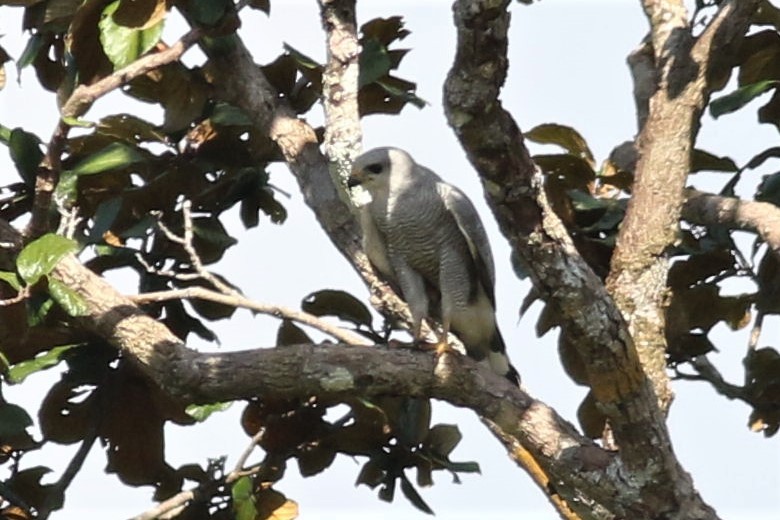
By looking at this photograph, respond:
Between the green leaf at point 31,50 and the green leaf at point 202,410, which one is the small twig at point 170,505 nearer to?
the green leaf at point 202,410

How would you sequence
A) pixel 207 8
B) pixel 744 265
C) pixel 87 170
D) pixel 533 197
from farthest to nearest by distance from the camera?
pixel 744 265 → pixel 87 170 → pixel 207 8 → pixel 533 197

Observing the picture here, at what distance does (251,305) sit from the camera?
3.27 m

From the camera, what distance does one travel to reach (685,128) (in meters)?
3.22

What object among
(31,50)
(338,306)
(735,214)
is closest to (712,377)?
(735,214)

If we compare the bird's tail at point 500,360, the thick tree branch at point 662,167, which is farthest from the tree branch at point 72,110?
the bird's tail at point 500,360

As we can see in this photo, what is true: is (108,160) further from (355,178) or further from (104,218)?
(355,178)

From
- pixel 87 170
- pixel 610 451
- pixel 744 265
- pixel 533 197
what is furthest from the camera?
pixel 744 265

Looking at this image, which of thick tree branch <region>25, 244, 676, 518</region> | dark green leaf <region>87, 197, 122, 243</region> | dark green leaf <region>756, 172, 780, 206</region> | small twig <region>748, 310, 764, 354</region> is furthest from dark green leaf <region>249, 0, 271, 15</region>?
small twig <region>748, 310, 764, 354</region>

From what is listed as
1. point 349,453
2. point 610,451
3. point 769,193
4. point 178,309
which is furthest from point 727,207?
point 178,309

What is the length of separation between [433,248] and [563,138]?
1.61 feet

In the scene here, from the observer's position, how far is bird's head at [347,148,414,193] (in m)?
3.54

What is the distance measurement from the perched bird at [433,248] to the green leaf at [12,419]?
1049mm

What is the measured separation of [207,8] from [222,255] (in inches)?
32.9

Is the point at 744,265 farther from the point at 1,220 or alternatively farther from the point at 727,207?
the point at 1,220
